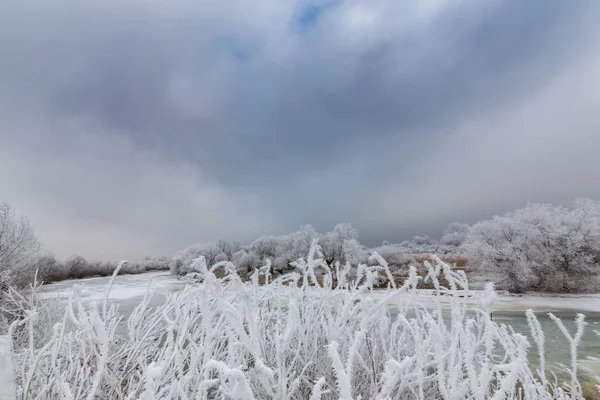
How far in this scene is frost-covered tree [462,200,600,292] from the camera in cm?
2147

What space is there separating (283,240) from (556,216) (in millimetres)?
28363

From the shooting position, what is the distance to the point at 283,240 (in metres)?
42.6

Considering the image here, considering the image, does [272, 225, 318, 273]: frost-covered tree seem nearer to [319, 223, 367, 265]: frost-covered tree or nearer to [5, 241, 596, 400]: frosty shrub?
[319, 223, 367, 265]: frost-covered tree

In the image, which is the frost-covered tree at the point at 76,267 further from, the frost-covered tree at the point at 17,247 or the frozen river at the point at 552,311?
the frost-covered tree at the point at 17,247

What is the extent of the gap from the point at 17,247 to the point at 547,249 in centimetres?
2991

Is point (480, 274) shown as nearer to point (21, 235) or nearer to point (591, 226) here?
point (591, 226)

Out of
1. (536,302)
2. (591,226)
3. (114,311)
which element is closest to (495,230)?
(591,226)

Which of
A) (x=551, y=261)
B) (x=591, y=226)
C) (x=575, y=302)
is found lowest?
(x=575, y=302)

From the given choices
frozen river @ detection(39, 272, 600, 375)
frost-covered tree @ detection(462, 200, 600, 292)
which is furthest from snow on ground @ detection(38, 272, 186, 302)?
frost-covered tree @ detection(462, 200, 600, 292)

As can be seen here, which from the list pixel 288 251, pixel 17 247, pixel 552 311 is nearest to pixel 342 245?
pixel 288 251

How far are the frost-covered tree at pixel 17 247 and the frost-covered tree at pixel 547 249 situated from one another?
86.8ft

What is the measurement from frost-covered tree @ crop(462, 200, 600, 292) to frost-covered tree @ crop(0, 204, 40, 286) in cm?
2644

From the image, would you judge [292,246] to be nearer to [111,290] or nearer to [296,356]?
[111,290]

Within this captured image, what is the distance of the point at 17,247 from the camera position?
13328mm
